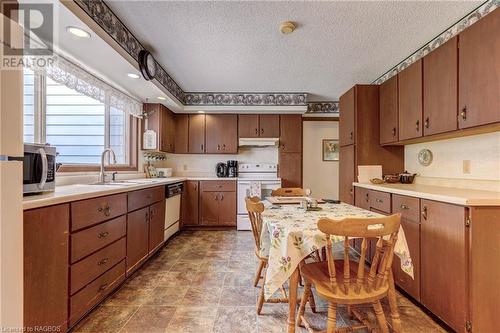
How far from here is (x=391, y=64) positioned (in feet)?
9.61

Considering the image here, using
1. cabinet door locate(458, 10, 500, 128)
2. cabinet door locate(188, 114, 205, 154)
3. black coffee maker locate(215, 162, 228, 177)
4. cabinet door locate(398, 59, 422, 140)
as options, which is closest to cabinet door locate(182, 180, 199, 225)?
black coffee maker locate(215, 162, 228, 177)

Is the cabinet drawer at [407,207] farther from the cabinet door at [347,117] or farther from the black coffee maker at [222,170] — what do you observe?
the black coffee maker at [222,170]

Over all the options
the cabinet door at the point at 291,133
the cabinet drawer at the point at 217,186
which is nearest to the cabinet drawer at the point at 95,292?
the cabinet drawer at the point at 217,186

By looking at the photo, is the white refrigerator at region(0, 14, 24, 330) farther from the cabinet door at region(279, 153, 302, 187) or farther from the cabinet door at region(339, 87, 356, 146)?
the cabinet door at region(279, 153, 302, 187)

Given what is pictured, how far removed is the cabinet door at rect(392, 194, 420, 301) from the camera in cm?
182

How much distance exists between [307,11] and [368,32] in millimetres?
698

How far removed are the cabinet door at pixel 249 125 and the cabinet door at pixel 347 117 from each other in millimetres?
1530

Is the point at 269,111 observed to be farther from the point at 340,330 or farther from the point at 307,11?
the point at 340,330

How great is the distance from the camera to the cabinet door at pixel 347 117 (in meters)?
3.01

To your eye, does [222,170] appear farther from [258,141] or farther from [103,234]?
[103,234]

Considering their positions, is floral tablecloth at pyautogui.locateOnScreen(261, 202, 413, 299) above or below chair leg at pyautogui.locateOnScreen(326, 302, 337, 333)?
above

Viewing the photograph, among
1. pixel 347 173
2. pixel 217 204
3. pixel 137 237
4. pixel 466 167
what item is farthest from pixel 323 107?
pixel 137 237

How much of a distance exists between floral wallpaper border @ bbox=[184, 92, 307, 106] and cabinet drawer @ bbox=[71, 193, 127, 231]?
2466 millimetres

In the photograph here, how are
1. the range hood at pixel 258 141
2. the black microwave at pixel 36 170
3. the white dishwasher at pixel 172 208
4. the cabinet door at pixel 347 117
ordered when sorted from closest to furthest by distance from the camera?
the black microwave at pixel 36 170, the cabinet door at pixel 347 117, the white dishwasher at pixel 172 208, the range hood at pixel 258 141
